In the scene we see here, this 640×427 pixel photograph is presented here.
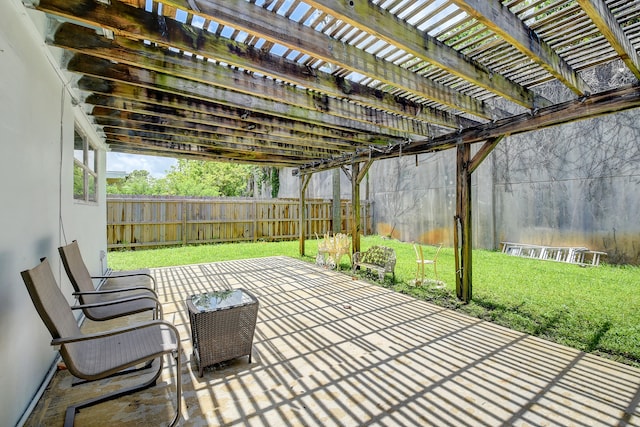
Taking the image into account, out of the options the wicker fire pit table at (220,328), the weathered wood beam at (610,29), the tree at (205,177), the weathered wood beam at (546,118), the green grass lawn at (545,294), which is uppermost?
the tree at (205,177)

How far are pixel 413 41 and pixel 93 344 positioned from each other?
9.85ft

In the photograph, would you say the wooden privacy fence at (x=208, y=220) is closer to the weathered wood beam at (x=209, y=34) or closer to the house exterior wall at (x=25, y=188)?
the house exterior wall at (x=25, y=188)

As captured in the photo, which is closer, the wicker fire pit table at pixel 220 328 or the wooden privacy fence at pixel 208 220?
the wicker fire pit table at pixel 220 328

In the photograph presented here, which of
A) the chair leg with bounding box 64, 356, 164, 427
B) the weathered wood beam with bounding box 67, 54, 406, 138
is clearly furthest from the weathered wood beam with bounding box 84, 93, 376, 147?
the chair leg with bounding box 64, 356, 164, 427

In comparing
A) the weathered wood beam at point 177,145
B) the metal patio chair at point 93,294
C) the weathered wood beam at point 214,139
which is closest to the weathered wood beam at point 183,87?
the weathered wood beam at point 214,139

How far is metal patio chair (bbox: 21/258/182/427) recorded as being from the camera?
152cm

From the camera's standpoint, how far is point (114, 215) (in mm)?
8789

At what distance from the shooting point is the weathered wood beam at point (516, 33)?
1750mm

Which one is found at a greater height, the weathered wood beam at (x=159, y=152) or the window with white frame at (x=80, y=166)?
the weathered wood beam at (x=159, y=152)

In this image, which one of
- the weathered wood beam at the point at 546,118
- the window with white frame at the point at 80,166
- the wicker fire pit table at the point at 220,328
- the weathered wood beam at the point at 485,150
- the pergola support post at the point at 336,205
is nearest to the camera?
the wicker fire pit table at the point at 220,328

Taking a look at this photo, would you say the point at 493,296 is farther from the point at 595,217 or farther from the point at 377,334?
the point at 595,217

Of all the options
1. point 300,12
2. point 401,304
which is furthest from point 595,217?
point 300,12

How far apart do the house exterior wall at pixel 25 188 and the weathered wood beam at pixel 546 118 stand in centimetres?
452

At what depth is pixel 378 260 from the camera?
557 cm
